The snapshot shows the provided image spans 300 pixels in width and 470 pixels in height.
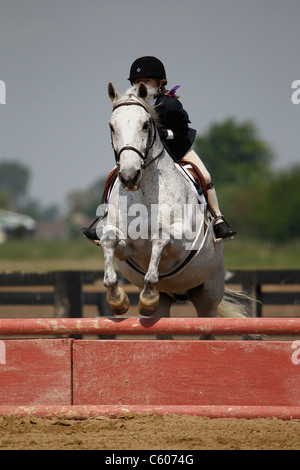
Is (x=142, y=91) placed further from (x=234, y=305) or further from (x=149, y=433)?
(x=234, y=305)

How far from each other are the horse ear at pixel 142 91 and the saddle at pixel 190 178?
0.68 meters

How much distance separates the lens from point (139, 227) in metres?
4.89

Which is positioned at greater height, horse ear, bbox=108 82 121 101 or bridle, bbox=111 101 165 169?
horse ear, bbox=108 82 121 101

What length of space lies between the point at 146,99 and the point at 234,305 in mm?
2475

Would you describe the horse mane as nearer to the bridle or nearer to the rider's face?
the bridle

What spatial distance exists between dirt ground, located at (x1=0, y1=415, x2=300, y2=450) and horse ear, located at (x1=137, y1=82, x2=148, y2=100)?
213cm

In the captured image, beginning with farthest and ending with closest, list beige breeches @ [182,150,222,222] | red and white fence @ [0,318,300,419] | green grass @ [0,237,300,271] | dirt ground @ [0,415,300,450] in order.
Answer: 1. green grass @ [0,237,300,271]
2. beige breeches @ [182,150,222,222]
3. red and white fence @ [0,318,300,419]
4. dirt ground @ [0,415,300,450]

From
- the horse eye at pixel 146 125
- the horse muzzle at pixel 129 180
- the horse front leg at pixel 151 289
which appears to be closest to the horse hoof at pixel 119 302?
the horse front leg at pixel 151 289

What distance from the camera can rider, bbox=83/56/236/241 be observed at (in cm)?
529

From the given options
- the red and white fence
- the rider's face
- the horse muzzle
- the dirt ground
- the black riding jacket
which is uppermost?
the rider's face

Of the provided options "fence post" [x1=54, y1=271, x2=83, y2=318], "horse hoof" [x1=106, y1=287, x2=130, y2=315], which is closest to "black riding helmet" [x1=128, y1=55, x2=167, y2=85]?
"horse hoof" [x1=106, y1=287, x2=130, y2=315]

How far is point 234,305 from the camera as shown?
666 cm

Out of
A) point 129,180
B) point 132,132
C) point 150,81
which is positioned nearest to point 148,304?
point 129,180
